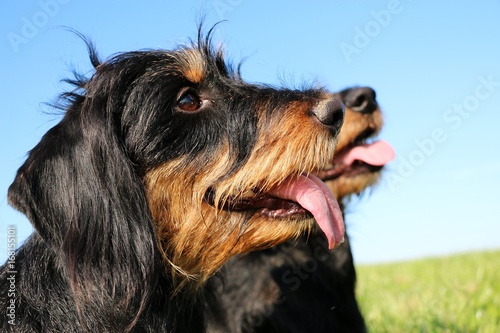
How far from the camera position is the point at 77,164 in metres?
3.21

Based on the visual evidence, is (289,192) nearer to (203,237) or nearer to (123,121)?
(203,237)

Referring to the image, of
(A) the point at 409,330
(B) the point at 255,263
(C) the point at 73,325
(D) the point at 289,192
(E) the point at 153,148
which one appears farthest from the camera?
(A) the point at 409,330

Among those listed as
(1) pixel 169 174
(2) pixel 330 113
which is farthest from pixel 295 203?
(1) pixel 169 174

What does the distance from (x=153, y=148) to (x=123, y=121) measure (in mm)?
250

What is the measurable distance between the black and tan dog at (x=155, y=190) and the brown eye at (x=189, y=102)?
0.01 meters

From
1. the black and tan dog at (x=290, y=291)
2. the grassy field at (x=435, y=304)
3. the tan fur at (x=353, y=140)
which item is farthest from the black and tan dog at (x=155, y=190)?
the grassy field at (x=435, y=304)

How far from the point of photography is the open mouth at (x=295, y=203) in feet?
11.5

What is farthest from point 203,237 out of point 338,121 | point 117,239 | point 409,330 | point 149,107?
point 409,330

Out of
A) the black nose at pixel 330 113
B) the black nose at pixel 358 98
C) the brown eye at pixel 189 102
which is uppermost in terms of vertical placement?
the brown eye at pixel 189 102

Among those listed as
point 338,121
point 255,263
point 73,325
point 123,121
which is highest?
point 123,121

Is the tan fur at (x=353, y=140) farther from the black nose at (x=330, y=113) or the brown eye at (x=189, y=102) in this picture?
the brown eye at (x=189, y=102)

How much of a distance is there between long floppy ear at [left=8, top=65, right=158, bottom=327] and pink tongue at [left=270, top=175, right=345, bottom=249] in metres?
0.86
